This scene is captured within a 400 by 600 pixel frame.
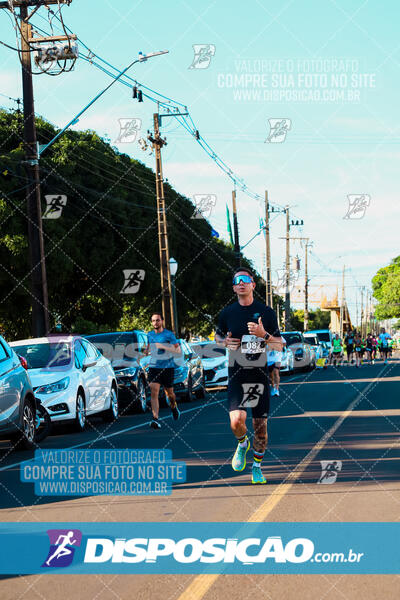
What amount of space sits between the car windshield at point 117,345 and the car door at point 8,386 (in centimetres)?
736

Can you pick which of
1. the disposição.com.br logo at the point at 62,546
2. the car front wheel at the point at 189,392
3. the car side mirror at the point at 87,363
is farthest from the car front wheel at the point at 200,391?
the disposição.com.br logo at the point at 62,546

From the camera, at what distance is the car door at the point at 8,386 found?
12244 mm

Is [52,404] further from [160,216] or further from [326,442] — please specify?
[160,216]

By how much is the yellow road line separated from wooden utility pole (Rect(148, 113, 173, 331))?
16.8 metres

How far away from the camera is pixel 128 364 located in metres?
20.2

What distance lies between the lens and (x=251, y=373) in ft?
28.6

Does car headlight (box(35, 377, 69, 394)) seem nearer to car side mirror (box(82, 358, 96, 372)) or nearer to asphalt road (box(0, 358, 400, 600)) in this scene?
asphalt road (box(0, 358, 400, 600))

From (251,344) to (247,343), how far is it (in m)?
0.04

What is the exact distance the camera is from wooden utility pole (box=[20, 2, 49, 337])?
21062 mm

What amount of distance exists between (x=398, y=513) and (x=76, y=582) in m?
3.03

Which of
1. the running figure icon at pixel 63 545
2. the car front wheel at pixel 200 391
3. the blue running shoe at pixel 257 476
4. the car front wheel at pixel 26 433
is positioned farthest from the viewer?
the car front wheel at pixel 200 391

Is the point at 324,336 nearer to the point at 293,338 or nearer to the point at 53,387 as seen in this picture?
the point at 293,338

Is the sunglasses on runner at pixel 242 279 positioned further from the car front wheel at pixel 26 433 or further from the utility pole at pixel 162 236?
the utility pole at pixel 162 236

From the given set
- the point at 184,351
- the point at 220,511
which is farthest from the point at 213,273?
the point at 220,511
